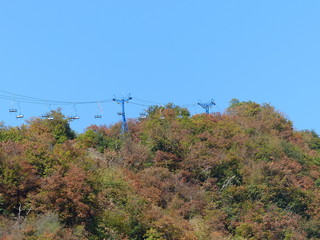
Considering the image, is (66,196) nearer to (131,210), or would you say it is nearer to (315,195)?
(131,210)

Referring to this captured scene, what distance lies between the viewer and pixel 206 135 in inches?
2485

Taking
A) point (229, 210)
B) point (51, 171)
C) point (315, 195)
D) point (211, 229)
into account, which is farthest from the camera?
point (315, 195)

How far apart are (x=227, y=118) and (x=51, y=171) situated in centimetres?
3332

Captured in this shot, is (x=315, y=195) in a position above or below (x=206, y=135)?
below

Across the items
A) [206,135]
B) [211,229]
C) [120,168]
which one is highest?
[206,135]

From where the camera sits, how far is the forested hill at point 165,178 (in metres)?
38.9

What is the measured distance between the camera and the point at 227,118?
71438 millimetres

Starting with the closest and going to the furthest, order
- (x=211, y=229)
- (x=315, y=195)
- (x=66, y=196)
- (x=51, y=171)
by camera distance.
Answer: (x=66, y=196) → (x=51, y=171) → (x=211, y=229) → (x=315, y=195)

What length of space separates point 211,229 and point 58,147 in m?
12.2

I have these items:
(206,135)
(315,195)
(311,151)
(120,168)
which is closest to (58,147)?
(120,168)

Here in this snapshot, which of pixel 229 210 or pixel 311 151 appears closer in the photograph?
pixel 229 210

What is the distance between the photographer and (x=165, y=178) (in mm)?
54031

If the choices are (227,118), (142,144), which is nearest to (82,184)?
(142,144)

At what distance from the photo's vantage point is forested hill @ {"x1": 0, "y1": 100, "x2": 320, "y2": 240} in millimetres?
38875
